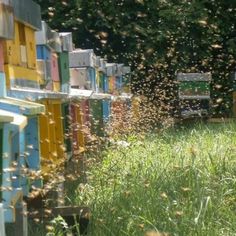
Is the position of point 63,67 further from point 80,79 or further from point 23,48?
point 23,48

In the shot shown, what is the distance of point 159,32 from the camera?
12398 millimetres

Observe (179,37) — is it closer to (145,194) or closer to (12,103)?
(145,194)

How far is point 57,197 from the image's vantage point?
344 centimetres

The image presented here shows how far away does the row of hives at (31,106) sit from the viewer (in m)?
2.48

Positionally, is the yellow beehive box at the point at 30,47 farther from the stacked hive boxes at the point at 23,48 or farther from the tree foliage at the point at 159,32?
the tree foliage at the point at 159,32

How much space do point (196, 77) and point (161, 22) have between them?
64.5 inches

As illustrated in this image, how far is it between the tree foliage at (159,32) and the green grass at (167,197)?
308 inches

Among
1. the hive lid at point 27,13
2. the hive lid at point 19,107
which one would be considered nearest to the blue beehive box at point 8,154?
the hive lid at point 19,107

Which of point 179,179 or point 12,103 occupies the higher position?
point 12,103

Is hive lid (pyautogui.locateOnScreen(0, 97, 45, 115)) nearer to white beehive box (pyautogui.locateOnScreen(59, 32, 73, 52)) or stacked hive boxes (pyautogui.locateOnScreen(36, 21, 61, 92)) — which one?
stacked hive boxes (pyautogui.locateOnScreen(36, 21, 61, 92))

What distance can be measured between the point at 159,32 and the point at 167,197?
9179 mm

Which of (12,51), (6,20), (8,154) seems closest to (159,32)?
(12,51)

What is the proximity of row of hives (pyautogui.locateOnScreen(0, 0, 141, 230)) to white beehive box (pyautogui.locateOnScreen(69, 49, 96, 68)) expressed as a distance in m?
0.72

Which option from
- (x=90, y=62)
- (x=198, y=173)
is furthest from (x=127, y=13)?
(x=198, y=173)
